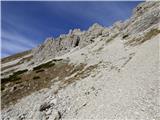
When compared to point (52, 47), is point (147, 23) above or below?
below

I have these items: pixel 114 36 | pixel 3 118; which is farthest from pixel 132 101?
pixel 114 36

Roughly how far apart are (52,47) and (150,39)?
168 ft

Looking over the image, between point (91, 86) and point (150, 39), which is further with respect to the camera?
point (150, 39)

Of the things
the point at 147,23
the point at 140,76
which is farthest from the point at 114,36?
the point at 140,76

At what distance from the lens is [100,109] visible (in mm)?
19969

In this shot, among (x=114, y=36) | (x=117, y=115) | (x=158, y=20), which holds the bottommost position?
(x=117, y=115)

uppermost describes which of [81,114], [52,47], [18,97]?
[52,47]

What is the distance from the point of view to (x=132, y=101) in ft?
62.7

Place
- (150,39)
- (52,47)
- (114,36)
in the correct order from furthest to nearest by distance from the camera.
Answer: (52,47)
(114,36)
(150,39)

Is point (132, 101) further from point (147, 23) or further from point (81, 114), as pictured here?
point (147, 23)

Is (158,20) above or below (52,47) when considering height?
below

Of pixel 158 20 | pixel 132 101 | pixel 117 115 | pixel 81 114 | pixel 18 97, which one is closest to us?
pixel 117 115

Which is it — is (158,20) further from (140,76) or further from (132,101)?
(132,101)

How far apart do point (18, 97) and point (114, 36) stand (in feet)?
96.3
